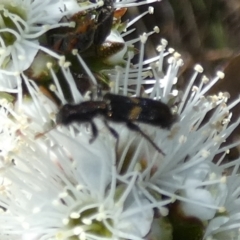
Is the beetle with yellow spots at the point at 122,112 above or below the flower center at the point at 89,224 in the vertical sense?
above

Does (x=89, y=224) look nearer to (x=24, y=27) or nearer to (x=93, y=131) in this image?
(x=93, y=131)

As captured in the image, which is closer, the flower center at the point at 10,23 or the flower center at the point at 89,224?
the flower center at the point at 89,224

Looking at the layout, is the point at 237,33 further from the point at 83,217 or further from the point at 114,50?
the point at 83,217

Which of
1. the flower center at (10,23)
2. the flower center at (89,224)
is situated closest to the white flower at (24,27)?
the flower center at (10,23)

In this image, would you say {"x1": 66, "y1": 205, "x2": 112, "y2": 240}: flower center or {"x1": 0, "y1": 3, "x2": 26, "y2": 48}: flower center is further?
{"x1": 0, "y1": 3, "x2": 26, "y2": 48}: flower center

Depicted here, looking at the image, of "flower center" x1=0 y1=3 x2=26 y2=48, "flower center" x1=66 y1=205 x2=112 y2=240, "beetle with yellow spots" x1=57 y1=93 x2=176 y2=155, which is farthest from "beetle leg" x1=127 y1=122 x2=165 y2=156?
"flower center" x1=0 y1=3 x2=26 y2=48

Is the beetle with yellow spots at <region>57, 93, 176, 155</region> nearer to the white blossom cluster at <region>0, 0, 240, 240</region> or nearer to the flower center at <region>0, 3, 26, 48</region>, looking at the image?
the white blossom cluster at <region>0, 0, 240, 240</region>

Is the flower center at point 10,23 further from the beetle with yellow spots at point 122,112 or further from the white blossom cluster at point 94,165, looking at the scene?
the beetle with yellow spots at point 122,112

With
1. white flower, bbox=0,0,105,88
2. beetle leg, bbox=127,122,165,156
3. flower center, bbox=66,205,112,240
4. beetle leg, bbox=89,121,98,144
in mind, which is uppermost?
white flower, bbox=0,0,105,88

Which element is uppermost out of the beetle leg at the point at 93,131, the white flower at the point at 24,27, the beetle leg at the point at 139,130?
the white flower at the point at 24,27
